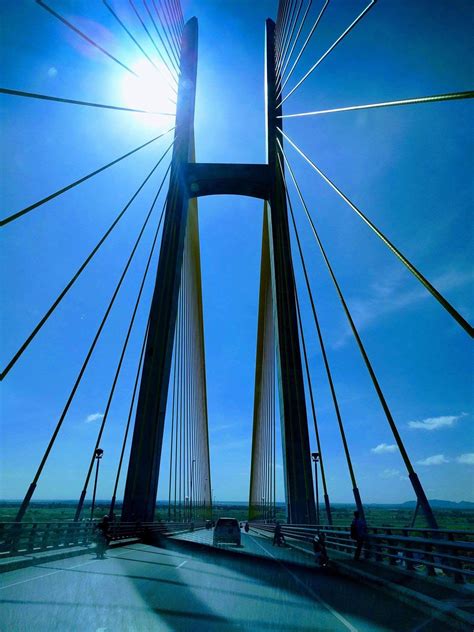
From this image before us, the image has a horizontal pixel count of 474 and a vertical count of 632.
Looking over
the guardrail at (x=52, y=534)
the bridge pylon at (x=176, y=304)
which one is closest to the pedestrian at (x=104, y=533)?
the guardrail at (x=52, y=534)

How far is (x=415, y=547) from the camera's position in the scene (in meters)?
10.6

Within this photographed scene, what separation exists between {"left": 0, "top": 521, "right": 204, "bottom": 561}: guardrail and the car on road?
275 centimetres

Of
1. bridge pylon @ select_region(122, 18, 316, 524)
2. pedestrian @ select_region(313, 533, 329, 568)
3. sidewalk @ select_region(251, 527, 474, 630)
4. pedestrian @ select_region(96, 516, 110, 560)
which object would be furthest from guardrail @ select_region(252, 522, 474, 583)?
pedestrian @ select_region(96, 516, 110, 560)

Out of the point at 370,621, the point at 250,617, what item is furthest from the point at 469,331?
the point at 250,617

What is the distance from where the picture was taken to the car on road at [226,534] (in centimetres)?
2014

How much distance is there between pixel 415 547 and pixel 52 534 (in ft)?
34.3

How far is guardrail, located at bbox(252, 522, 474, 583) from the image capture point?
22.1 feet

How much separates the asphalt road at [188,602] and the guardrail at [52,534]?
1.89m

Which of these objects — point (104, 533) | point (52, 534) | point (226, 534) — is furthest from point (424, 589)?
point (226, 534)

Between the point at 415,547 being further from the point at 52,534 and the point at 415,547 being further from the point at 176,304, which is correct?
the point at 176,304

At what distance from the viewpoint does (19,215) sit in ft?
26.8

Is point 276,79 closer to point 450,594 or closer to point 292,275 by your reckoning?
point 292,275

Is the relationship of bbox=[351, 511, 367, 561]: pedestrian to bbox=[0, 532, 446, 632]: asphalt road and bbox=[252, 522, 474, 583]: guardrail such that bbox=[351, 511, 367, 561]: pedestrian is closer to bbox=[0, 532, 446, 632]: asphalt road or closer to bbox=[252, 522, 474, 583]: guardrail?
bbox=[252, 522, 474, 583]: guardrail

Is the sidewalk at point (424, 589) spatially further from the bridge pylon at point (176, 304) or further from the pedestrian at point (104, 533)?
the bridge pylon at point (176, 304)
